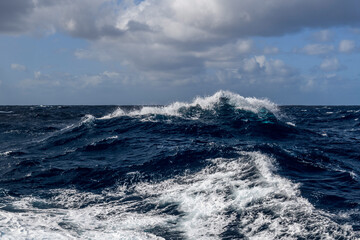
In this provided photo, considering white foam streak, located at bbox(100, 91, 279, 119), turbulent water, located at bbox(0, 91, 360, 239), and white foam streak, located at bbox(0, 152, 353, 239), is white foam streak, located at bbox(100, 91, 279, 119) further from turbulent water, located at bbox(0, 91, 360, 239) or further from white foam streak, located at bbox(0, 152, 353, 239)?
white foam streak, located at bbox(0, 152, 353, 239)

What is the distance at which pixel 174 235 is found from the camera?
7.29 m

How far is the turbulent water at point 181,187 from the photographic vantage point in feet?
24.3

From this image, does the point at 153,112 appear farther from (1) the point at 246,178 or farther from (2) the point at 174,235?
(2) the point at 174,235

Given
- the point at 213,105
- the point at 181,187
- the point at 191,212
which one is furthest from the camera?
the point at 213,105

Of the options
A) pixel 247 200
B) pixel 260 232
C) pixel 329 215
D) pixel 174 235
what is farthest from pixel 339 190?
pixel 174 235

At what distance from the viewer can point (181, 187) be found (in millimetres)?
10648

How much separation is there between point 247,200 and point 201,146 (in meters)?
7.69

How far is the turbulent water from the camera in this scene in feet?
24.3

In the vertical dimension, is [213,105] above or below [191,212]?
above

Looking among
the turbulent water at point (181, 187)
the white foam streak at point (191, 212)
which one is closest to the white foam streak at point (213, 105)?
the turbulent water at point (181, 187)

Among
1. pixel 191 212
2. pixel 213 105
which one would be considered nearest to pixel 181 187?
pixel 191 212

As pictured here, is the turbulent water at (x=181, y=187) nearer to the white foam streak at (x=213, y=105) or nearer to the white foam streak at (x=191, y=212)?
the white foam streak at (x=191, y=212)

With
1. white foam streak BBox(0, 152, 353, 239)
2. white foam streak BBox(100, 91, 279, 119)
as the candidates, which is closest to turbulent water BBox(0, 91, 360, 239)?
white foam streak BBox(0, 152, 353, 239)

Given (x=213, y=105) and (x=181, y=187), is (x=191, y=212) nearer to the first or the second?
(x=181, y=187)
